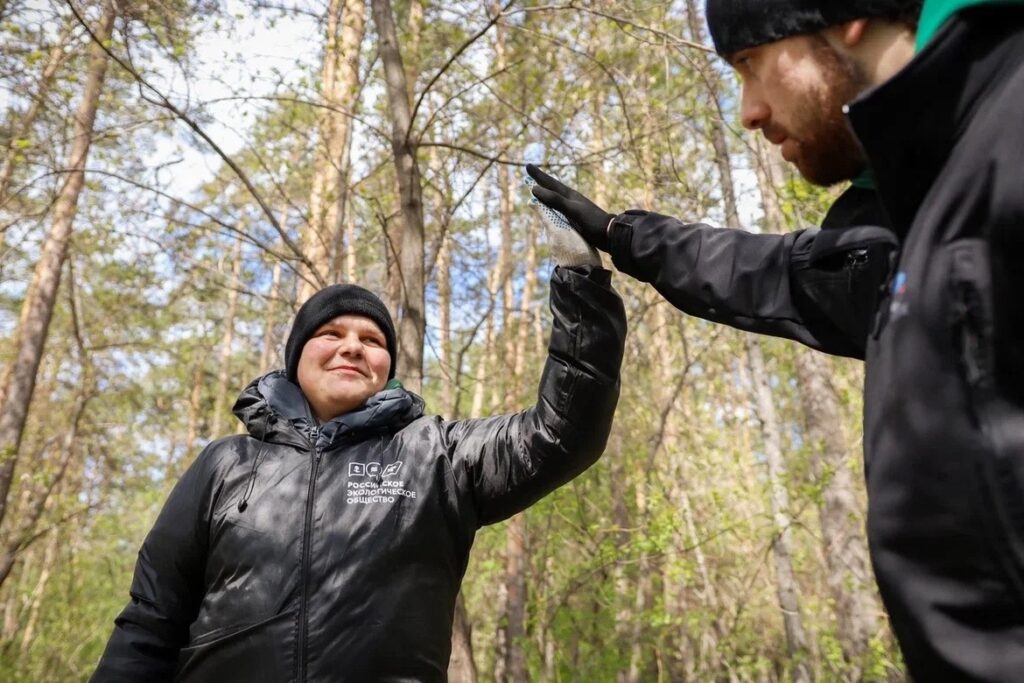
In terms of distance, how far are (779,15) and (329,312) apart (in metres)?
1.58

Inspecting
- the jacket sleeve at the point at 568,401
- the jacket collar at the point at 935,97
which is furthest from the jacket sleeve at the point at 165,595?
the jacket collar at the point at 935,97

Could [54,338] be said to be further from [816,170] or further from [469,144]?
[816,170]

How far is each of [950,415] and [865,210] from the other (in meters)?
0.50

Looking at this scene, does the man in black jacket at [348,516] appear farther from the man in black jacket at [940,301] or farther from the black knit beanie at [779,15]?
the man in black jacket at [940,301]

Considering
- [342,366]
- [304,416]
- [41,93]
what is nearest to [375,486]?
[304,416]

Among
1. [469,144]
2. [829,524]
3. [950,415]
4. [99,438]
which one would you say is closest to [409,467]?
[950,415]

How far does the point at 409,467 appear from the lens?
1.91m

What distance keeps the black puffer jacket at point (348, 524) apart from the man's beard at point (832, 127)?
0.71 meters

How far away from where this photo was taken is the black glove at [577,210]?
5.24 ft

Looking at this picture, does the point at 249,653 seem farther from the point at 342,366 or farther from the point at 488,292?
the point at 488,292

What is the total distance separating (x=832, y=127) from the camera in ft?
3.24

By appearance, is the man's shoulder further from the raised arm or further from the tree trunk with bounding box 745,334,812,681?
the tree trunk with bounding box 745,334,812,681

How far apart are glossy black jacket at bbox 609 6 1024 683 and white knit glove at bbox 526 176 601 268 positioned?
839mm

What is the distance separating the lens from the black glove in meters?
1.60
